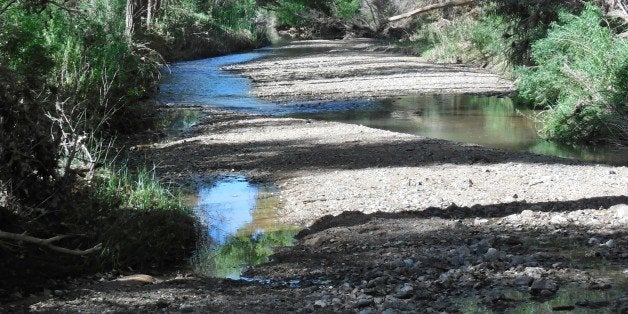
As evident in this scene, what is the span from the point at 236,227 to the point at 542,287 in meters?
4.44

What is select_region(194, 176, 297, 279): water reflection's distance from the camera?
854 centimetres

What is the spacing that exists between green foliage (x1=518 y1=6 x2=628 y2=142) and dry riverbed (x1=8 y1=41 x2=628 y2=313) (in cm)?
279

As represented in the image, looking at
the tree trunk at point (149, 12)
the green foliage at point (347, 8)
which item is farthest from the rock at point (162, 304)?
the green foliage at point (347, 8)

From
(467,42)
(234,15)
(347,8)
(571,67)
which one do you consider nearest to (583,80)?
(571,67)

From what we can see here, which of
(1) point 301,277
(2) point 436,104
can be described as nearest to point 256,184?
(1) point 301,277

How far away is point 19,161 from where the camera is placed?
7164mm

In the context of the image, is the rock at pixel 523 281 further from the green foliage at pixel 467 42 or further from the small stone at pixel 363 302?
the green foliage at pixel 467 42

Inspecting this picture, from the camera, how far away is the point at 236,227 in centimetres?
998

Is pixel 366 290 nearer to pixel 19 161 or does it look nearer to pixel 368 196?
pixel 19 161

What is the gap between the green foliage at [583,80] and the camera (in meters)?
15.8

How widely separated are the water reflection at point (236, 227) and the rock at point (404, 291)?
1.93m

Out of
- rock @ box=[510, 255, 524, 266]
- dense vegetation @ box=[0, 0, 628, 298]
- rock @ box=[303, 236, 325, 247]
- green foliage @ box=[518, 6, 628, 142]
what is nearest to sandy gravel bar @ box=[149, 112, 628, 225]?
rock @ box=[303, 236, 325, 247]

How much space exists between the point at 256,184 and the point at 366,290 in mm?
5805

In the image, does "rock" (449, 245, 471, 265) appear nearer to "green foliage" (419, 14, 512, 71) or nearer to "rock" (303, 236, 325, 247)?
"rock" (303, 236, 325, 247)
